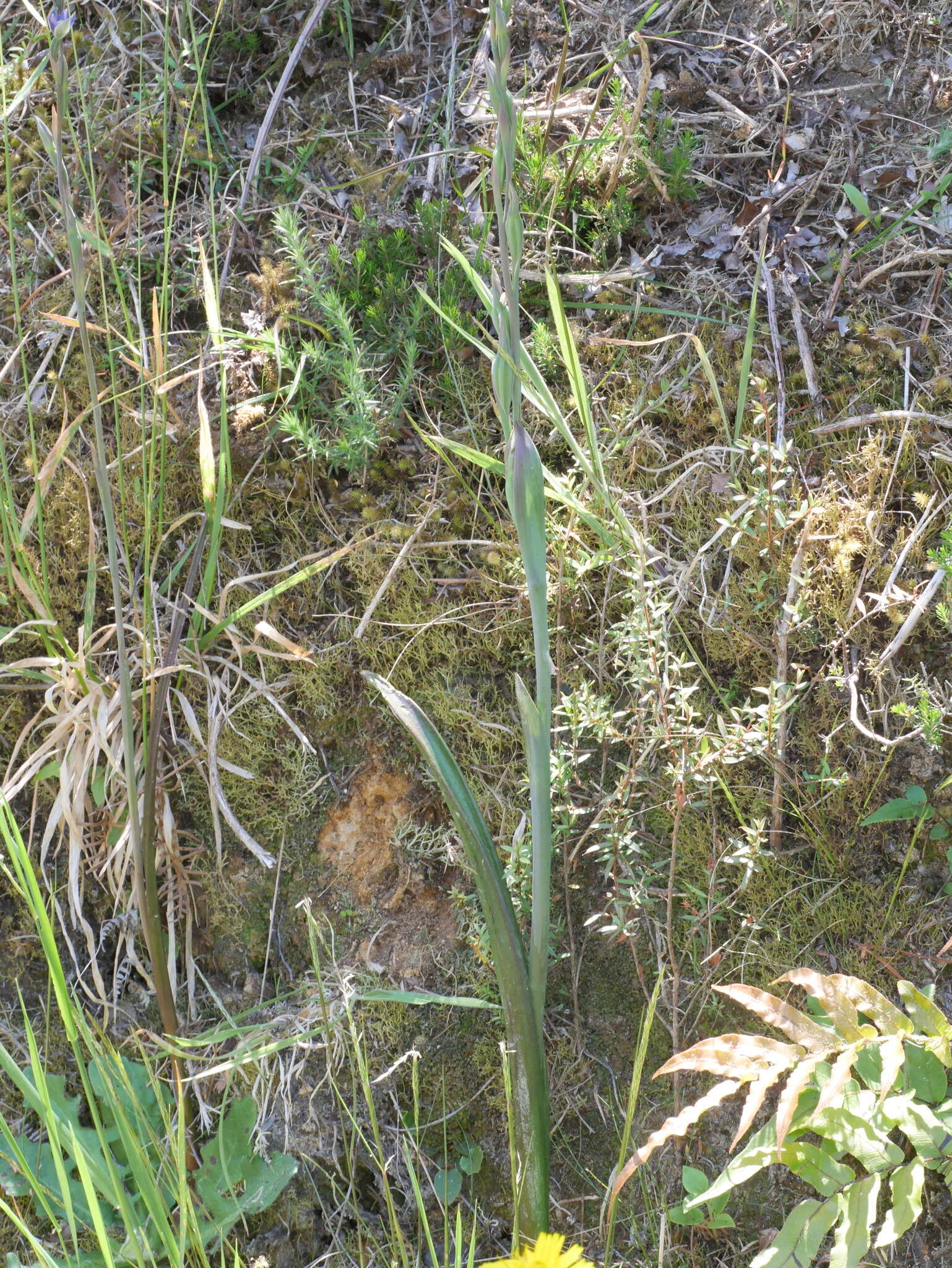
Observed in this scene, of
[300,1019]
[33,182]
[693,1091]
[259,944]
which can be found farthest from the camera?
[33,182]

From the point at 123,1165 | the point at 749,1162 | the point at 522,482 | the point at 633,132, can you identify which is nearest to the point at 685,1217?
the point at 749,1162

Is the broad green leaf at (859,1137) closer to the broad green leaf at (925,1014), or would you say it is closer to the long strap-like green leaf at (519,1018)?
the broad green leaf at (925,1014)

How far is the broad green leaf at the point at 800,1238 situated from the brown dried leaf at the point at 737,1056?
0.20 meters

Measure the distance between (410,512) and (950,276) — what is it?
1144 millimetres

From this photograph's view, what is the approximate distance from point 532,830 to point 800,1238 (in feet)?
2.14

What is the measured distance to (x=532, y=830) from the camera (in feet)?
5.06

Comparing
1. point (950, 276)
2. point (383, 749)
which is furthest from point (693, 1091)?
point (950, 276)

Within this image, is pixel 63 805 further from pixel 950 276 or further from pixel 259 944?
pixel 950 276

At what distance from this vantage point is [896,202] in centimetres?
206

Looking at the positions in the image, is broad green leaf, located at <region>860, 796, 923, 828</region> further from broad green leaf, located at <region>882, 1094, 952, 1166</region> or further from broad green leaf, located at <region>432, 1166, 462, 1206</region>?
broad green leaf, located at <region>432, 1166, 462, 1206</region>

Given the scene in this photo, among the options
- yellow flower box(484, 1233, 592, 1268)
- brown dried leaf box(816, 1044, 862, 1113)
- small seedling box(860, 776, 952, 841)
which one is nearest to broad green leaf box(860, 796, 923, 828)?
small seedling box(860, 776, 952, 841)

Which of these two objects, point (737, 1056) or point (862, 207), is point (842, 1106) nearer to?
point (737, 1056)

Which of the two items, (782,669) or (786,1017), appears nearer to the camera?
(786,1017)

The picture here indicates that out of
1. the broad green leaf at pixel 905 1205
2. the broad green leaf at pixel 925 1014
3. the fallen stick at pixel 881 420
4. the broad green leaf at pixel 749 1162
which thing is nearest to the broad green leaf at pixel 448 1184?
the broad green leaf at pixel 749 1162
